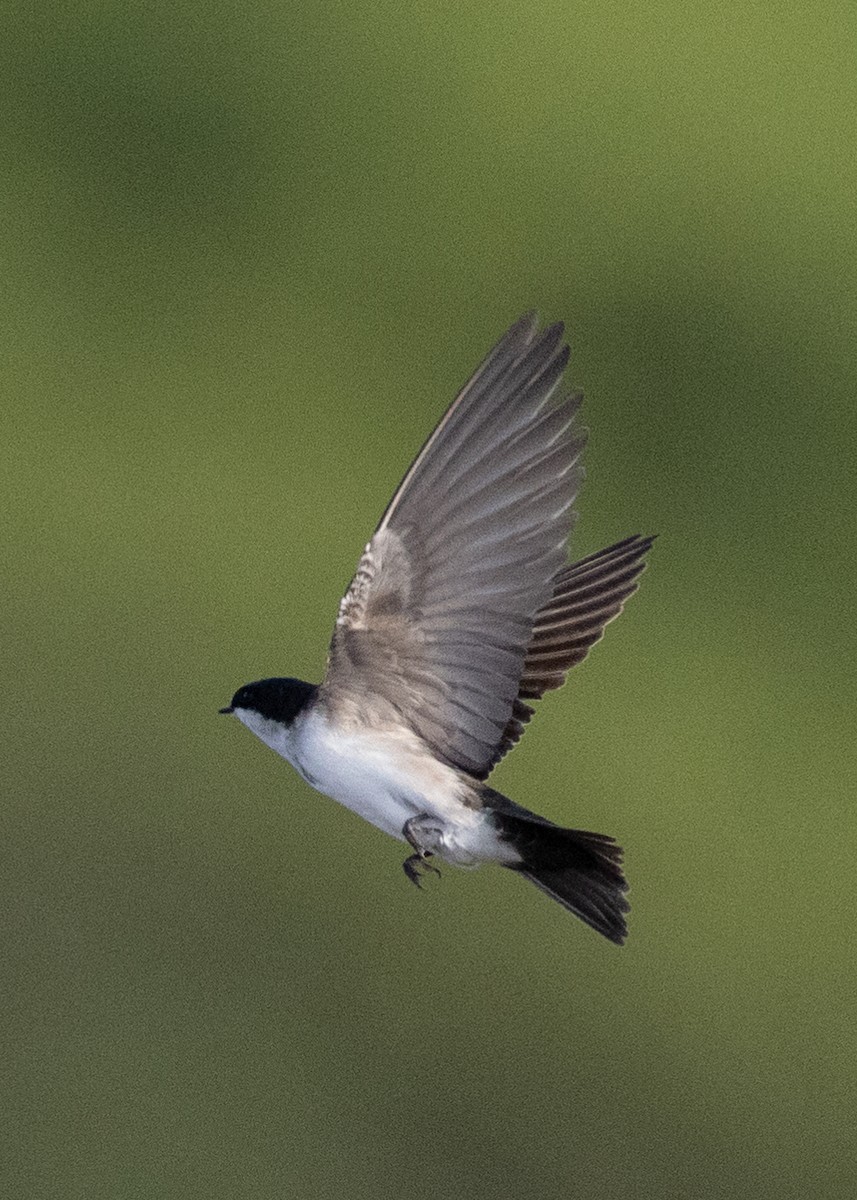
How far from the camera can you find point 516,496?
1.29 meters

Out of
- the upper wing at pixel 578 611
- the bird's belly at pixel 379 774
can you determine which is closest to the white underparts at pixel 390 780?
the bird's belly at pixel 379 774

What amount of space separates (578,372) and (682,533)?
0.97ft

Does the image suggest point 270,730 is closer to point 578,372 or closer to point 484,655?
point 484,655

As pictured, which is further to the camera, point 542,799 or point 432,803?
point 542,799

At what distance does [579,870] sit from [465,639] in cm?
15

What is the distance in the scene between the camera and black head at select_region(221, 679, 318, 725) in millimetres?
1285

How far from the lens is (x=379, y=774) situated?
1.23 metres

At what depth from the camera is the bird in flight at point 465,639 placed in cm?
125

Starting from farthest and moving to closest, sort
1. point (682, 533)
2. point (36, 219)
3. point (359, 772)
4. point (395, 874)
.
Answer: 1. point (36, 219)
2. point (682, 533)
3. point (395, 874)
4. point (359, 772)

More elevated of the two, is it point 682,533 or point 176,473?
point 682,533

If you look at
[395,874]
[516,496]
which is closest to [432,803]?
[516,496]

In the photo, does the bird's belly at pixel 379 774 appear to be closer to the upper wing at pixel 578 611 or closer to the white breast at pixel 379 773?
the white breast at pixel 379 773

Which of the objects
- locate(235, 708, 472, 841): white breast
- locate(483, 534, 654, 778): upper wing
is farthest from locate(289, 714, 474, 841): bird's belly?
locate(483, 534, 654, 778): upper wing

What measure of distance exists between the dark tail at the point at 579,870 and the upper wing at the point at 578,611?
14 centimetres
